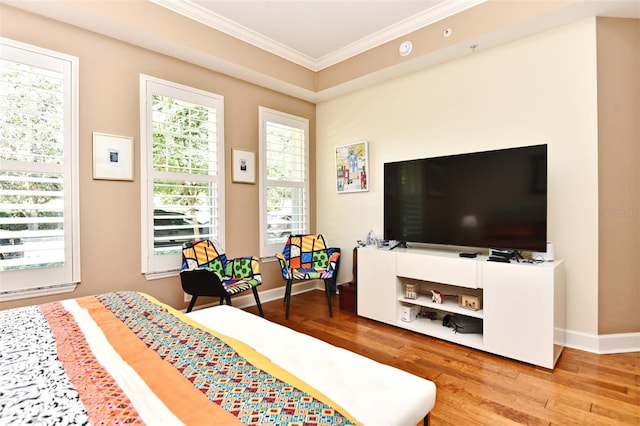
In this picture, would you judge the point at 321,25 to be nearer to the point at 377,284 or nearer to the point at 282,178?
the point at 282,178

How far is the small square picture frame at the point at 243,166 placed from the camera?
371cm

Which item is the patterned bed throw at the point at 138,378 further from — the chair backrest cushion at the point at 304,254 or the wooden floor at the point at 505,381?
the chair backrest cushion at the point at 304,254

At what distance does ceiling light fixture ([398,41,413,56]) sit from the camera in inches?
129

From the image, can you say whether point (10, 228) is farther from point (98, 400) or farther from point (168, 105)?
point (98, 400)

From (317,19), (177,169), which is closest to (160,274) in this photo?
(177,169)

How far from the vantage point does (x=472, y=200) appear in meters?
2.88

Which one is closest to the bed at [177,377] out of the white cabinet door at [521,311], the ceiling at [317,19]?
the white cabinet door at [521,311]

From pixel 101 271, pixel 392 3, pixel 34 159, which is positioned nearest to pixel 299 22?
pixel 392 3

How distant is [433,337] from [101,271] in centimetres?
289

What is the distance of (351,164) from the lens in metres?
4.20

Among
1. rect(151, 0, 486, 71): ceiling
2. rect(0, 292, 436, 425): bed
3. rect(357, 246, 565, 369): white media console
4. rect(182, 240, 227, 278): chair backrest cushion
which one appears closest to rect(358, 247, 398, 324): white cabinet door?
rect(357, 246, 565, 369): white media console

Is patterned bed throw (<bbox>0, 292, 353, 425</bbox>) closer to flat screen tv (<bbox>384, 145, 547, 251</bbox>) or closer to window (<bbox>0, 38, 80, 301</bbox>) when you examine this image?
window (<bbox>0, 38, 80, 301</bbox>)

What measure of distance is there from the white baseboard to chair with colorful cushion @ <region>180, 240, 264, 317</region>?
9.03ft

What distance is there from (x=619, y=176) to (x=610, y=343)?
51.1 inches
